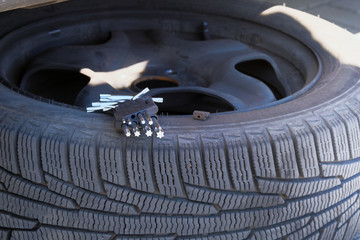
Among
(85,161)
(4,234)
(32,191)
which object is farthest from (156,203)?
(4,234)

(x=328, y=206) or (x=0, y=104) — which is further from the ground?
(x=0, y=104)

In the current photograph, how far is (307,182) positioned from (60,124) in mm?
640

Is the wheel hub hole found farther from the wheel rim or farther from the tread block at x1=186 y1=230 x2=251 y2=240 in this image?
the tread block at x1=186 y1=230 x2=251 y2=240

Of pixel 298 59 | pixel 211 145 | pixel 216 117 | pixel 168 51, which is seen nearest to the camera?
pixel 211 145

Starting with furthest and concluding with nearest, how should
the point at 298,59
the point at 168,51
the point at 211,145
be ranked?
1. the point at 168,51
2. the point at 298,59
3. the point at 211,145

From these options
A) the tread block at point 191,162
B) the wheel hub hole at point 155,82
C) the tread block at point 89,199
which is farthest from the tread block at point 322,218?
the wheel hub hole at point 155,82

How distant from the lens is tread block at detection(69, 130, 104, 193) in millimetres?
1222

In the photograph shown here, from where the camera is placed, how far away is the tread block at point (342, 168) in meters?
1.33

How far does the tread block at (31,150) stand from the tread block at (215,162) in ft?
1.31

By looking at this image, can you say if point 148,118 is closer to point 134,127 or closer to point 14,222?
point 134,127

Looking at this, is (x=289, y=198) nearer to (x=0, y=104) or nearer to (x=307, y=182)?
(x=307, y=182)

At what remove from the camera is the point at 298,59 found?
1941mm

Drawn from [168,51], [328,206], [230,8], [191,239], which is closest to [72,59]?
[168,51]

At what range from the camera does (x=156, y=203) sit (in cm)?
125
